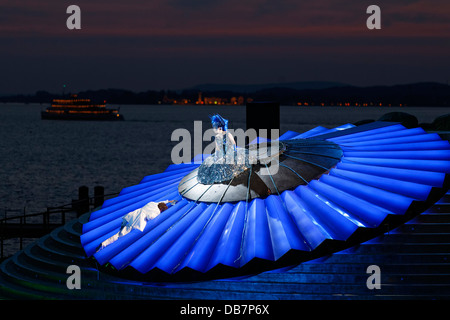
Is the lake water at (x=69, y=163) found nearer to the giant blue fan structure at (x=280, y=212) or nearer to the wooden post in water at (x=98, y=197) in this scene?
the wooden post in water at (x=98, y=197)

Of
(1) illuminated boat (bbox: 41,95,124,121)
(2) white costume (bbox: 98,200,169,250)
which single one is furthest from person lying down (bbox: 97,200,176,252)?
(1) illuminated boat (bbox: 41,95,124,121)

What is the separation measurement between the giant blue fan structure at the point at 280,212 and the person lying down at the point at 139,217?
0.13 m

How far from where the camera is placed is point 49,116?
128 meters

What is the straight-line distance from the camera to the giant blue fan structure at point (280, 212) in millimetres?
7465

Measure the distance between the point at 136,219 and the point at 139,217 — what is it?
0.06 meters

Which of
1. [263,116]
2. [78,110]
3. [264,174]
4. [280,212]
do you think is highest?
[78,110]

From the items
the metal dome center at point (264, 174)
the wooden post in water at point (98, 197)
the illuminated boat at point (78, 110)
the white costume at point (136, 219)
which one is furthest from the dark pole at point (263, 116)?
the illuminated boat at point (78, 110)

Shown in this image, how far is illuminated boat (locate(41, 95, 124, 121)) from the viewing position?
122625mm

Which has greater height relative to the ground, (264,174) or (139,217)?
(264,174)

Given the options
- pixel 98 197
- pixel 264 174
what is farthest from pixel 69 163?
pixel 264 174

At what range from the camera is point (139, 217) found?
8.98 meters

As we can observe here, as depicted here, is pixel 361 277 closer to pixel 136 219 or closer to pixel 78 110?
pixel 136 219
